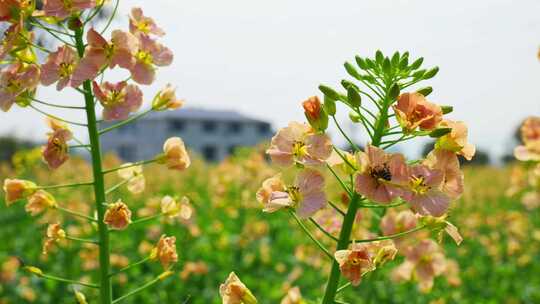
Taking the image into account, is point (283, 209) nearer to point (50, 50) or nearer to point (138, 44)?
point (138, 44)

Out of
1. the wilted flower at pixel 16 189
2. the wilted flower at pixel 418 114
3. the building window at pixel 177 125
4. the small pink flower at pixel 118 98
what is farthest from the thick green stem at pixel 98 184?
the building window at pixel 177 125

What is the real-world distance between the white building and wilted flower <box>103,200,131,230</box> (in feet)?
180

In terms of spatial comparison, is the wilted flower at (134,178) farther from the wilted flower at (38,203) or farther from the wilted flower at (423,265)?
the wilted flower at (423,265)

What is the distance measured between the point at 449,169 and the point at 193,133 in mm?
57914

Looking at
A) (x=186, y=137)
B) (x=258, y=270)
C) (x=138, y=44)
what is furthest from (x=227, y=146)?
(x=138, y=44)

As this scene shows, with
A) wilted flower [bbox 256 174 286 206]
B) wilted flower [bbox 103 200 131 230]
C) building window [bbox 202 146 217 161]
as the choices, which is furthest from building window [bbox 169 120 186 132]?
wilted flower [bbox 256 174 286 206]

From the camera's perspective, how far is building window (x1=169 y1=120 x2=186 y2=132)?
56.9 m

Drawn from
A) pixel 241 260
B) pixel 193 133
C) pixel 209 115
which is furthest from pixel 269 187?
pixel 209 115

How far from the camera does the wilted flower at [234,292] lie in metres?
1.46

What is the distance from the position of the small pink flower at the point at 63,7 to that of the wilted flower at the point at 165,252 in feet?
2.24

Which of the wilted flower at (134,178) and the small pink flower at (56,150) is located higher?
the small pink flower at (56,150)

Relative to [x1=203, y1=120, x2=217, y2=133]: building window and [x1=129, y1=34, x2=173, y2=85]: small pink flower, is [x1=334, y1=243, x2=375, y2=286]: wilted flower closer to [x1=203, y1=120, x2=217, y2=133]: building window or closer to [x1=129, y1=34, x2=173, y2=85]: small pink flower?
[x1=129, y1=34, x2=173, y2=85]: small pink flower

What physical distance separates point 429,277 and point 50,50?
186 cm

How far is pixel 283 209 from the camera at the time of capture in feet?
4.81
